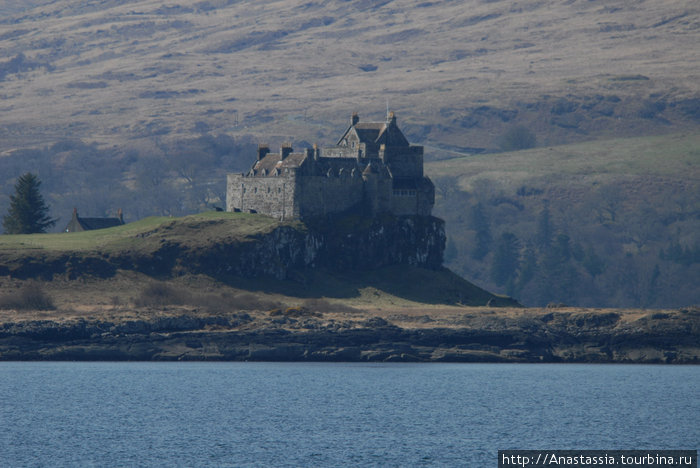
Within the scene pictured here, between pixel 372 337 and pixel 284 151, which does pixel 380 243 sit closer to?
pixel 284 151

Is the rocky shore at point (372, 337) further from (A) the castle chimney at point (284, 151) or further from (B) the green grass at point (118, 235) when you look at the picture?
(A) the castle chimney at point (284, 151)

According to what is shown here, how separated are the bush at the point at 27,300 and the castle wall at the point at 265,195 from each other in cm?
2753

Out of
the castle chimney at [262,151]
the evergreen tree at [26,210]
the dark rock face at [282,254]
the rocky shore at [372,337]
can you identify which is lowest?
the rocky shore at [372,337]

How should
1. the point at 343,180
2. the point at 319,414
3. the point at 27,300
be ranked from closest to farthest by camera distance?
1. the point at 319,414
2. the point at 27,300
3. the point at 343,180

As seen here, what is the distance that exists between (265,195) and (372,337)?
26642mm

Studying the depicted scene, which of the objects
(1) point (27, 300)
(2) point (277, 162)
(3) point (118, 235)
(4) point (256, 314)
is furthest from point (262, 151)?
(1) point (27, 300)

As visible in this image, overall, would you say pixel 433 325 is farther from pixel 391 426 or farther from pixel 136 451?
pixel 136 451

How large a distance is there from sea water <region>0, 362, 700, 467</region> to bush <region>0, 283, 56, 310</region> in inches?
217

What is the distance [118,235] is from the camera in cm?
12794

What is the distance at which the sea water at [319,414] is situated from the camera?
63.6 meters

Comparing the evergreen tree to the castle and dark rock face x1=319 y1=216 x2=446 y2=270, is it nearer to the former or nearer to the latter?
the castle

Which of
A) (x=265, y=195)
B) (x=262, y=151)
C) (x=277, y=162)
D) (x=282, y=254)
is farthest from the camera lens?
(x=262, y=151)

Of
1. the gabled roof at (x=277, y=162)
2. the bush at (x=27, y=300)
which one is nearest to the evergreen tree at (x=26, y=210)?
the gabled roof at (x=277, y=162)

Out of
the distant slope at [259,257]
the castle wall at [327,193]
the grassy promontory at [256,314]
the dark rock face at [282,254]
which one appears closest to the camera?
the grassy promontory at [256,314]
